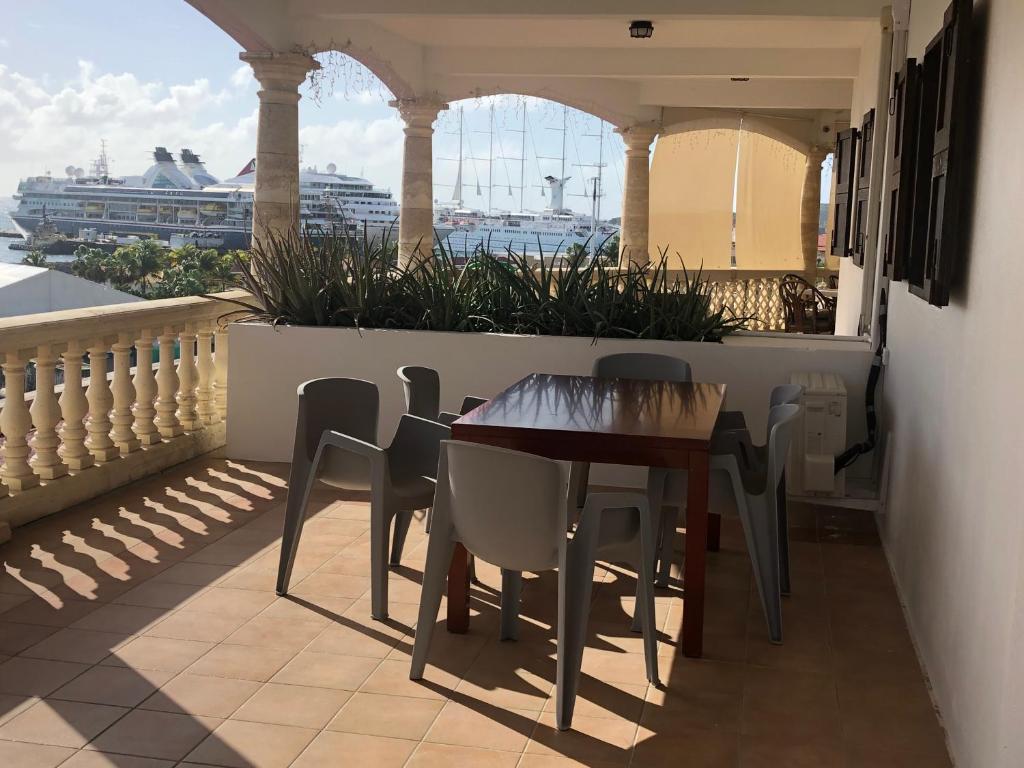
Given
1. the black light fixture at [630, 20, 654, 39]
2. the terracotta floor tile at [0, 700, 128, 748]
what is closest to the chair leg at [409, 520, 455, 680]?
the terracotta floor tile at [0, 700, 128, 748]

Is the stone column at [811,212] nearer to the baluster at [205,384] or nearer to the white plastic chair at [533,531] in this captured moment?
the baluster at [205,384]

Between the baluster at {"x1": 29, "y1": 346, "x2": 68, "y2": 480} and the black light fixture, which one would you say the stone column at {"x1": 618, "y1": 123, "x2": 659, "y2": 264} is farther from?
the baluster at {"x1": 29, "y1": 346, "x2": 68, "y2": 480}

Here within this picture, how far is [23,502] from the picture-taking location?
4.55 meters

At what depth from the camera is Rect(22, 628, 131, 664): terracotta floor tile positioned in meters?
3.20

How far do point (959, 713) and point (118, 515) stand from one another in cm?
357

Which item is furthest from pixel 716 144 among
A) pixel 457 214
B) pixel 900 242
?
pixel 900 242

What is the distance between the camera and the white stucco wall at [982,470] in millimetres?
2299

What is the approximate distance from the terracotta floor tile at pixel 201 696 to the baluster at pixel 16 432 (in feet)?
6.36

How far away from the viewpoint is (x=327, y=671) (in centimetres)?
316

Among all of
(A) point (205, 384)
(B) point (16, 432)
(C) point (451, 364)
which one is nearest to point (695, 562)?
(C) point (451, 364)

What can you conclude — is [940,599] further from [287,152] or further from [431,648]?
[287,152]

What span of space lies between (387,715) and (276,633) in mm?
711

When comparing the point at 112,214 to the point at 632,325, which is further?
the point at 112,214

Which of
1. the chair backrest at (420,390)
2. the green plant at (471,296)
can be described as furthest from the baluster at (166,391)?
the chair backrest at (420,390)
